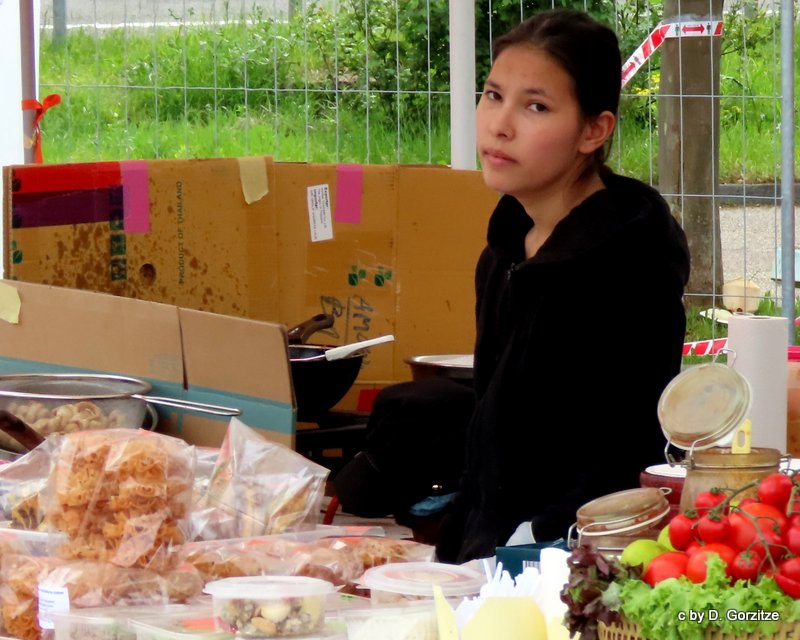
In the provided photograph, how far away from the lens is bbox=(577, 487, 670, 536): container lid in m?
1.25

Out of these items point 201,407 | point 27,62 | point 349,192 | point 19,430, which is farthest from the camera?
point 27,62

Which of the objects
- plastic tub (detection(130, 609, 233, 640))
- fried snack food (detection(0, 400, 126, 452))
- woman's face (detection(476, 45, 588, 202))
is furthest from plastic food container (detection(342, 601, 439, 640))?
fried snack food (detection(0, 400, 126, 452))

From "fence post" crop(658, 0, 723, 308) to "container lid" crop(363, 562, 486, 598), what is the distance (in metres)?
3.60

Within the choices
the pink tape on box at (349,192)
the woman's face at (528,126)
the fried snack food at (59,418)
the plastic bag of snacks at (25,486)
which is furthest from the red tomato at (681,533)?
the pink tape on box at (349,192)

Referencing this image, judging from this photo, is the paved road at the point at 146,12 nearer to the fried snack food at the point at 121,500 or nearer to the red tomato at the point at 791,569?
the fried snack food at the point at 121,500

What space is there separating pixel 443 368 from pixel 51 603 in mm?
1178

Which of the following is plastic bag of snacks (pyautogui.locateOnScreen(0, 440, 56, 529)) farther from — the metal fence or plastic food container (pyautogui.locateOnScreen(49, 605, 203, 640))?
the metal fence

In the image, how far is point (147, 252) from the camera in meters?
2.96

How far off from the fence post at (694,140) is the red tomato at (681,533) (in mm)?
3971

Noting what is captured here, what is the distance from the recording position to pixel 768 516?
1.07 m

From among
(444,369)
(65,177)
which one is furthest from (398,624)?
(65,177)

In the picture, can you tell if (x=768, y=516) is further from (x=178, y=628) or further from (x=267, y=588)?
(x=178, y=628)

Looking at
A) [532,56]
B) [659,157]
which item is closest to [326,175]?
[532,56]

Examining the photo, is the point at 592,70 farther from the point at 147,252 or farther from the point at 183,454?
the point at 147,252
